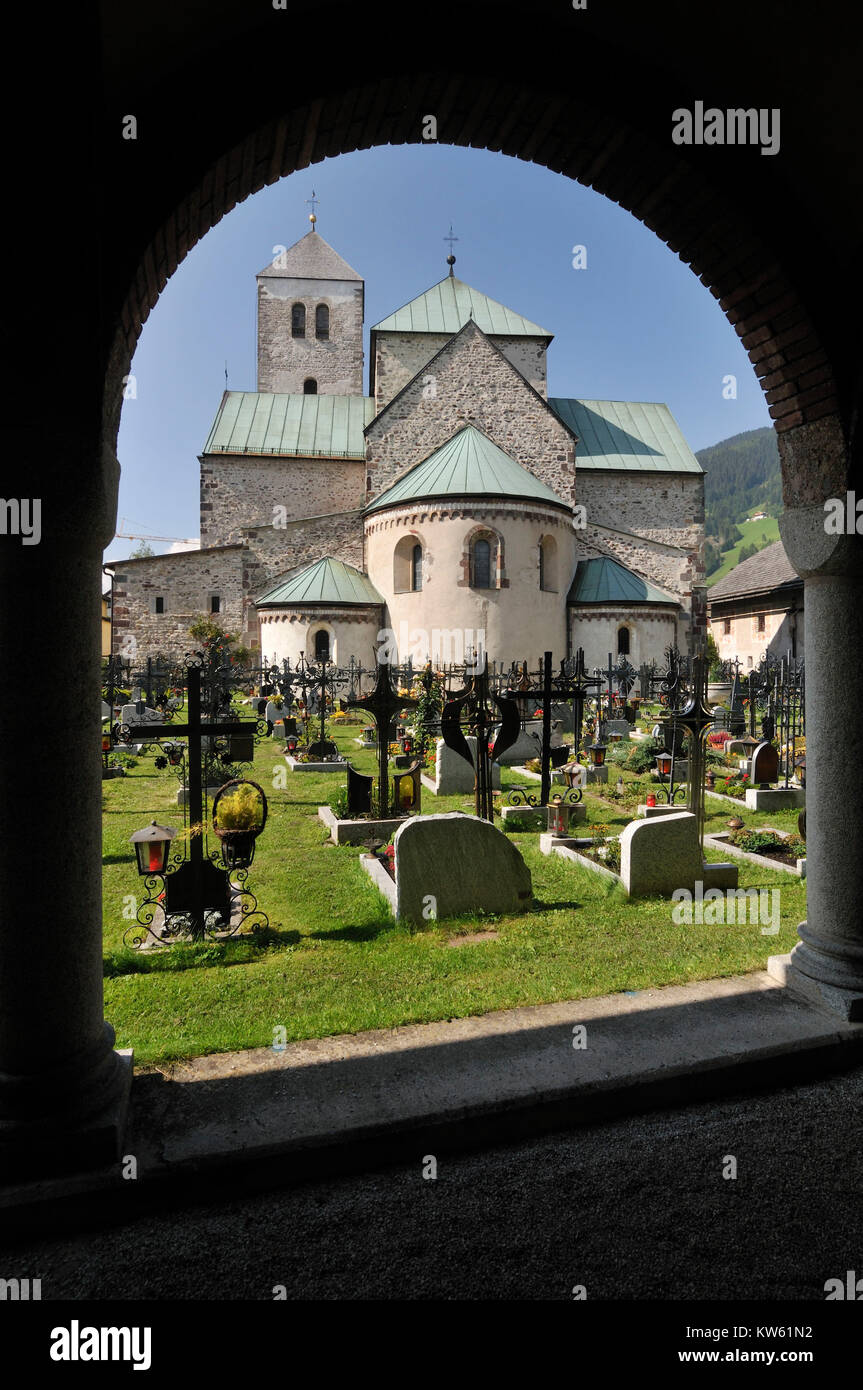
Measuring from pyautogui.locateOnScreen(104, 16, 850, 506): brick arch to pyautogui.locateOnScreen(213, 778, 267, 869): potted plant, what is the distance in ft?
11.8

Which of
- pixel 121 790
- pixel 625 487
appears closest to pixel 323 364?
pixel 625 487

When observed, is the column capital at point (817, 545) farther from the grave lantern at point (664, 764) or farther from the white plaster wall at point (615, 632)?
the white plaster wall at point (615, 632)

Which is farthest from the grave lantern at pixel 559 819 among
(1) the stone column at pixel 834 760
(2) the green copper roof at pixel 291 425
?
(2) the green copper roof at pixel 291 425

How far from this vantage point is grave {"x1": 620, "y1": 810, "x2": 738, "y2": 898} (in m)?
5.98

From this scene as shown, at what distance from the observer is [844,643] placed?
353cm

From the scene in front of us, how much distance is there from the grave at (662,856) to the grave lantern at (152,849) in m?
3.68

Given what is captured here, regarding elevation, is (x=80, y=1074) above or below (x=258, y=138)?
below

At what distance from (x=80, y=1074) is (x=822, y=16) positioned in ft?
16.1

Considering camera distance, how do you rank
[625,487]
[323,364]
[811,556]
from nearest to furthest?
[811,556] → [625,487] → [323,364]

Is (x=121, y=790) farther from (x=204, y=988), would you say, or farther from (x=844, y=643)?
(x=844, y=643)

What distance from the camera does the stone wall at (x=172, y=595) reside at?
27516mm

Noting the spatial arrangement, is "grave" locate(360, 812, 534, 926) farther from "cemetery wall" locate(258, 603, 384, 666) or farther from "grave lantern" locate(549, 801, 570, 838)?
"cemetery wall" locate(258, 603, 384, 666)

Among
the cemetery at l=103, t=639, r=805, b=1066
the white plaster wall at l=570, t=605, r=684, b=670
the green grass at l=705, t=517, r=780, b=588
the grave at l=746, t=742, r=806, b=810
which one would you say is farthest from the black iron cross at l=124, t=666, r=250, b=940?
the green grass at l=705, t=517, r=780, b=588

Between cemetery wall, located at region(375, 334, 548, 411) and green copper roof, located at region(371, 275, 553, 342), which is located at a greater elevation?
green copper roof, located at region(371, 275, 553, 342)
